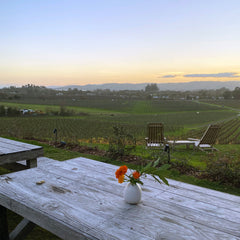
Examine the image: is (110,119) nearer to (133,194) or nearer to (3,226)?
(3,226)

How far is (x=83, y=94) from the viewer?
52.6 ft

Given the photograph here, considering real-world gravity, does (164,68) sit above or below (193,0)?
below

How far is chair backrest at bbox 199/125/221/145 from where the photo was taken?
6375 mm

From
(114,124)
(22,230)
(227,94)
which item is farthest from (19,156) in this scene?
(227,94)

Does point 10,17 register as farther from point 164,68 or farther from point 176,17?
point 164,68

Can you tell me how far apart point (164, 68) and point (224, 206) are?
48.5 ft

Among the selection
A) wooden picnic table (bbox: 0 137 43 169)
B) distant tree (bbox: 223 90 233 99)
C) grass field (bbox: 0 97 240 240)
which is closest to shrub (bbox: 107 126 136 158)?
grass field (bbox: 0 97 240 240)

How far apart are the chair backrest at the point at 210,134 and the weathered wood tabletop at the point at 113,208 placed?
15.6 feet

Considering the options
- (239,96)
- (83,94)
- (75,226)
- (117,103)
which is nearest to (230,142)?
(239,96)

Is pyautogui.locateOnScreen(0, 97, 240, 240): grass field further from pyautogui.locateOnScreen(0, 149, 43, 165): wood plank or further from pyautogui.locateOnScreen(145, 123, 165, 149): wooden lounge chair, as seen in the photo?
pyautogui.locateOnScreen(0, 149, 43, 165): wood plank

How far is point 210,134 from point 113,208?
5.54 meters

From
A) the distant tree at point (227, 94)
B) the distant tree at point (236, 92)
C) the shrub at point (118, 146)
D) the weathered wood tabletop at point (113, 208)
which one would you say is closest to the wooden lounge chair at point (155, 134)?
the shrub at point (118, 146)

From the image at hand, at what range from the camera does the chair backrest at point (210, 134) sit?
251 inches

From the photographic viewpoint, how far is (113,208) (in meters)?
1.50
